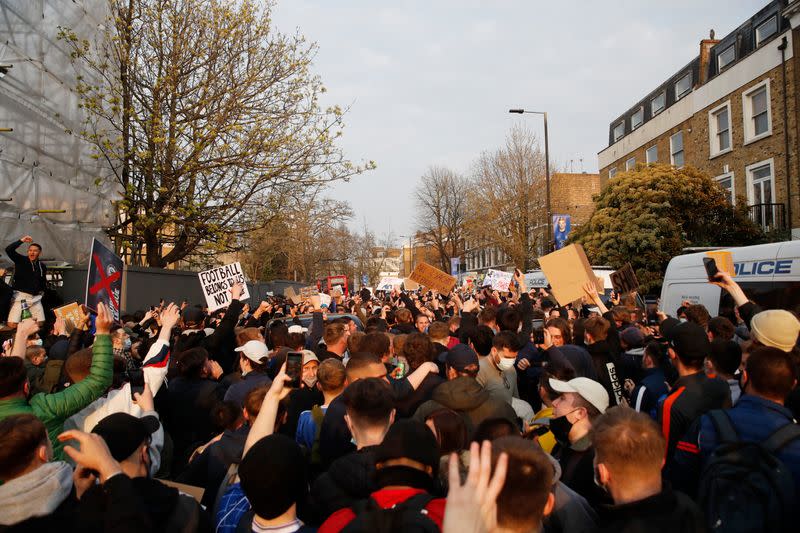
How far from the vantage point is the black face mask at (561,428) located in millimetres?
3355

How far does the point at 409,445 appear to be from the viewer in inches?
96.5

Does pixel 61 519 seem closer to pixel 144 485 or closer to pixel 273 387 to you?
pixel 144 485

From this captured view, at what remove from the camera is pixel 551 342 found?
6340 mm

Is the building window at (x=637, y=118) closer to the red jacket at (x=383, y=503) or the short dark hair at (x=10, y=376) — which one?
the short dark hair at (x=10, y=376)

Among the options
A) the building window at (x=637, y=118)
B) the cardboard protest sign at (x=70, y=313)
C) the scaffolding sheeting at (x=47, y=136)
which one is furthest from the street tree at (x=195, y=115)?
the building window at (x=637, y=118)

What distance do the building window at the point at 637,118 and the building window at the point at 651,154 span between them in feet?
7.50

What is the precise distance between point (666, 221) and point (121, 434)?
22.6m

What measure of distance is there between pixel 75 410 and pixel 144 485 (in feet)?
5.13

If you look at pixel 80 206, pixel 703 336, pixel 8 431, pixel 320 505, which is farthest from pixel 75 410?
pixel 80 206

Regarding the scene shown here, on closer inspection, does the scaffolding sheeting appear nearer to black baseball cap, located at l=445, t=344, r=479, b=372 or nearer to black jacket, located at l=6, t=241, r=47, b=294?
black jacket, located at l=6, t=241, r=47, b=294

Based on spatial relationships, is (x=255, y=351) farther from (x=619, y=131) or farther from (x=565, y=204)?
(x=565, y=204)

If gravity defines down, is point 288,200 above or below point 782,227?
above

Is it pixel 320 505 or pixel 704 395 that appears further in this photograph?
pixel 704 395

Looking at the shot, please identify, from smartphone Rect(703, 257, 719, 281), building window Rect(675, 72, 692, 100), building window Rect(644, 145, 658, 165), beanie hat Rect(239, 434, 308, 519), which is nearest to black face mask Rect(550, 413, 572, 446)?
beanie hat Rect(239, 434, 308, 519)
